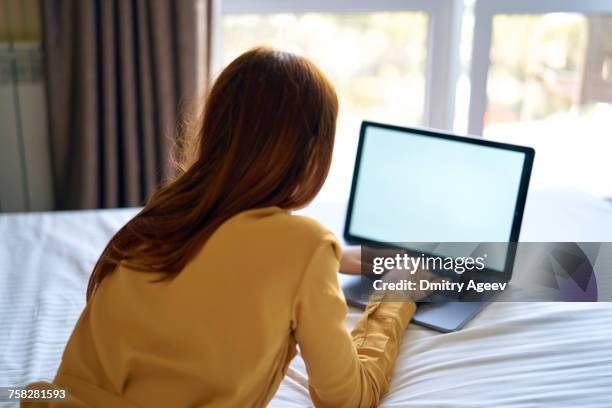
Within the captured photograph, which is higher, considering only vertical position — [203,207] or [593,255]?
[203,207]

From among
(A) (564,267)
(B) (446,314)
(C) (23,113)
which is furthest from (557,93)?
(C) (23,113)

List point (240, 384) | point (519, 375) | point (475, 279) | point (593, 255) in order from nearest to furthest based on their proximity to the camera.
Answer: point (240, 384)
point (519, 375)
point (475, 279)
point (593, 255)

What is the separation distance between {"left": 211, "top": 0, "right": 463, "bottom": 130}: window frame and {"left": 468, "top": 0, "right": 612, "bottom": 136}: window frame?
0.07 meters

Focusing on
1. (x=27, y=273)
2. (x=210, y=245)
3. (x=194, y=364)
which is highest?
(x=210, y=245)

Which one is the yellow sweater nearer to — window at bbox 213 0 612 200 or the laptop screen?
the laptop screen

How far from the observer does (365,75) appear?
288 centimetres

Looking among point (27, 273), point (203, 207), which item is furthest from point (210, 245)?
point (27, 273)

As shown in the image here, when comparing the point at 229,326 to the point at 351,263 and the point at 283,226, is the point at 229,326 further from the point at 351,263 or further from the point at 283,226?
the point at 351,263

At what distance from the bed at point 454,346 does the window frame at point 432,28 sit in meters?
1.21

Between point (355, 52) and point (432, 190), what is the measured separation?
150 cm

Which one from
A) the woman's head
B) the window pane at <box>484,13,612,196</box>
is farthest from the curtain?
the woman's head

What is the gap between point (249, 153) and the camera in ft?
3.07

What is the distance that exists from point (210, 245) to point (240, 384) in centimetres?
18

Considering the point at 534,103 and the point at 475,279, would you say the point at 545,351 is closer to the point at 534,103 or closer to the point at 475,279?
the point at 475,279
